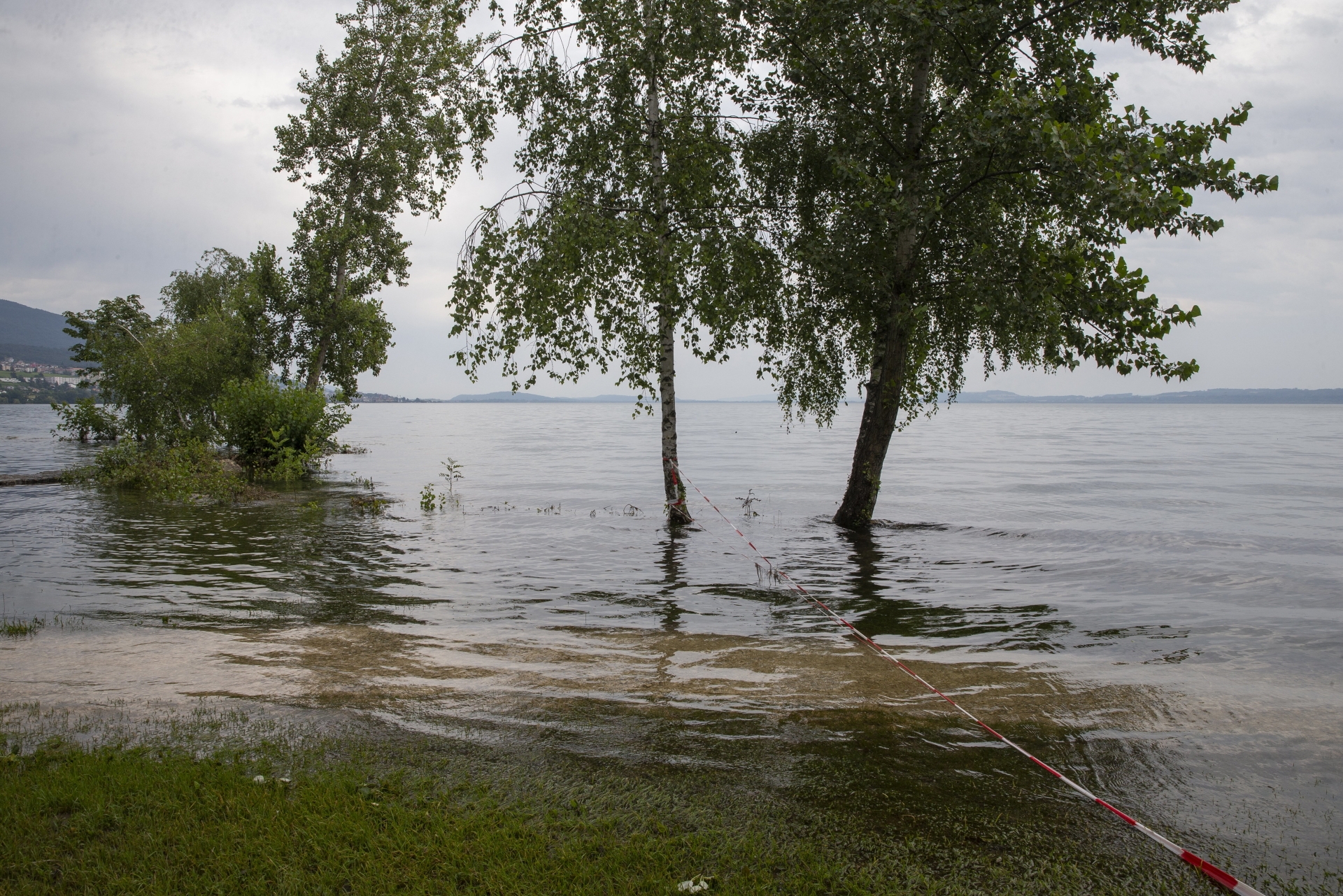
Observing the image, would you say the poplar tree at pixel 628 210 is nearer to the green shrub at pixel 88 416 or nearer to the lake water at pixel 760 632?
the lake water at pixel 760 632

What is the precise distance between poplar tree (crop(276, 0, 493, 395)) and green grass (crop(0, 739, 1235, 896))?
2721 centimetres

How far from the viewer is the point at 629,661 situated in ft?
28.5

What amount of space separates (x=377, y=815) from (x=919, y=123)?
47.9ft

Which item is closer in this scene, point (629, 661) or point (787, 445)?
point (629, 661)

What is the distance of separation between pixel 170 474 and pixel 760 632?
20.2 metres

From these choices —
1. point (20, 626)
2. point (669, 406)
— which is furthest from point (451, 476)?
point (20, 626)

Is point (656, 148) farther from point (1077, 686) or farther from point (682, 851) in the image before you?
point (682, 851)

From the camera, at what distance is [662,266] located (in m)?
14.8

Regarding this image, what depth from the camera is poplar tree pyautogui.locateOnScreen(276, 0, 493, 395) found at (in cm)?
3152

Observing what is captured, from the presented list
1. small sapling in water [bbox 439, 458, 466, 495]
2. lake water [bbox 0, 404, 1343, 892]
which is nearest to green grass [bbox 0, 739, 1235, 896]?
lake water [bbox 0, 404, 1343, 892]

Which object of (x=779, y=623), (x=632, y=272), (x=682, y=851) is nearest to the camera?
(x=682, y=851)

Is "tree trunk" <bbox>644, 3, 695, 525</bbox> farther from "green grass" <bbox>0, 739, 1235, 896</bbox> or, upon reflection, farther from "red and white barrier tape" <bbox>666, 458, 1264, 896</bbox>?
"green grass" <bbox>0, 739, 1235, 896</bbox>

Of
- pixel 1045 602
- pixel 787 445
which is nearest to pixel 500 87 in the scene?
pixel 1045 602

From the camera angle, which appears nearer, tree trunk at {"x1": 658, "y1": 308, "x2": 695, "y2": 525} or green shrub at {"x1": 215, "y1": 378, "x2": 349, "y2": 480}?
tree trunk at {"x1": 658, "y1": 308, "x2": 695, "y2": 525}
